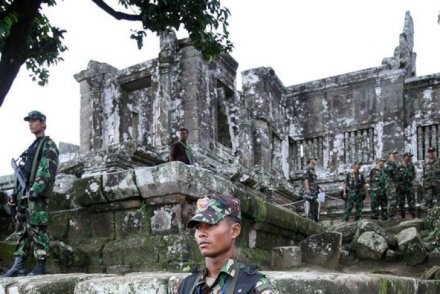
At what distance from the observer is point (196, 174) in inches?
196

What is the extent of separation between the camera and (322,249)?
248 inches

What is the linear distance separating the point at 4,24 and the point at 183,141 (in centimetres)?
346

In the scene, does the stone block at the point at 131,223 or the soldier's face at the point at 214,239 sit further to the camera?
the stone block at the point at 131,223

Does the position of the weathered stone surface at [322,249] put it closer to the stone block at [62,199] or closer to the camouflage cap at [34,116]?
the stone block at [62,199]

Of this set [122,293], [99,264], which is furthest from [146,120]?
[122,293]

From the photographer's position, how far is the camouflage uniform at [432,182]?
41.8 ft

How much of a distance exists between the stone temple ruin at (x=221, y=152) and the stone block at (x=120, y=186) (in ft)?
0.03

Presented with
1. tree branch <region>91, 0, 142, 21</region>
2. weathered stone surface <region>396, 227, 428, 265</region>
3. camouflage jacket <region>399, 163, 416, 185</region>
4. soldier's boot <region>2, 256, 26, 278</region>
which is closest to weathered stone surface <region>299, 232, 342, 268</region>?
weathered stone surface <region>396, 227, 428, 265</region>

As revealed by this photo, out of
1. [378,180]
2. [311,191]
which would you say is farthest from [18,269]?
[378,180]

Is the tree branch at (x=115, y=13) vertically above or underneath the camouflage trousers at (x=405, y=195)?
above

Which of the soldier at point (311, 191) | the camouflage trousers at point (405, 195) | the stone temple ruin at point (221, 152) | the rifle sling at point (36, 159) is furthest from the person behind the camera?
the camouflage trousers at point (405, 195)

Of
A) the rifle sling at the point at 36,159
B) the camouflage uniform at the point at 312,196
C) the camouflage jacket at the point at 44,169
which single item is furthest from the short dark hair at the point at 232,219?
the camouflage uniform at the point at 312,196

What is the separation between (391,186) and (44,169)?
986 cm

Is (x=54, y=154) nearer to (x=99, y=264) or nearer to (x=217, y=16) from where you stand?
(x=99, y=264)
